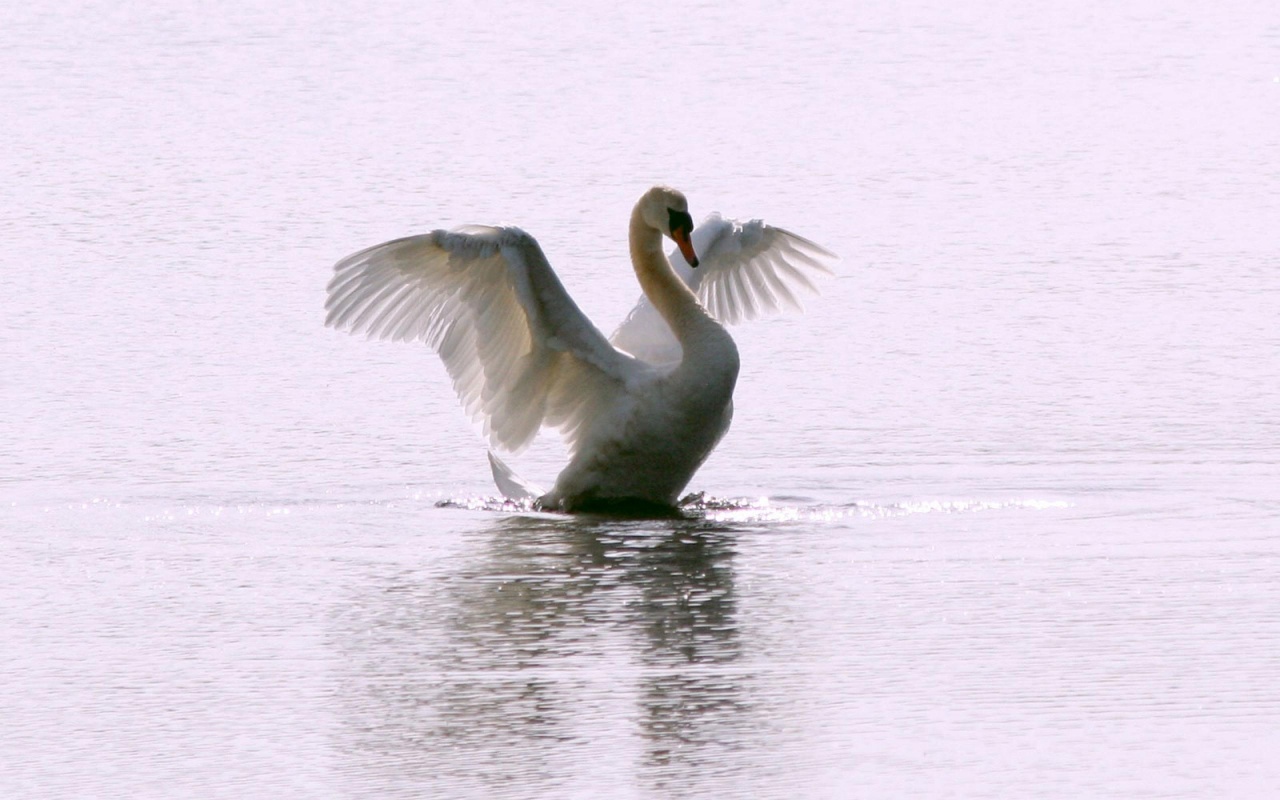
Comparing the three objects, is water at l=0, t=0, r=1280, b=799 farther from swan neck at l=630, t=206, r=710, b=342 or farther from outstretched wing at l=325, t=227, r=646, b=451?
swan neck at l=630, t=206, r=710, b=342

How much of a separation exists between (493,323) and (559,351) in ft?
0.95

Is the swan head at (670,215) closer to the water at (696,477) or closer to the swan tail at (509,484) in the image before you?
the water at (696,477)

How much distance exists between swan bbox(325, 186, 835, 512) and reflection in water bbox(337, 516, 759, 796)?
0.58 metres

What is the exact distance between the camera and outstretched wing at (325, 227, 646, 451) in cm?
907

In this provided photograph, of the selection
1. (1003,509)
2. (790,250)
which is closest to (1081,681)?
(1003,509)

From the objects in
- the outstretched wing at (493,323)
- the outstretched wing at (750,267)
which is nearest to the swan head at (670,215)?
the outstretched wing at (493,323)

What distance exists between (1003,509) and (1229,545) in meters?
0.95

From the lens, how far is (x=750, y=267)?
10711 mm

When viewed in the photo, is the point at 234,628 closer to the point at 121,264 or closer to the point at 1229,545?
the point at 1229,545

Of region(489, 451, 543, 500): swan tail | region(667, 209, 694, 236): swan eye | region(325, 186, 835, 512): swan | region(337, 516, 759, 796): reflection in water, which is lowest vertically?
region(337, 516, 759, 796): reflection in water

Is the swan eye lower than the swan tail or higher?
higher

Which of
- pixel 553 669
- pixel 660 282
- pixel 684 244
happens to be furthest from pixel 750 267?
pixel 553 669

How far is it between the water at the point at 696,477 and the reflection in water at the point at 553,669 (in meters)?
0.02

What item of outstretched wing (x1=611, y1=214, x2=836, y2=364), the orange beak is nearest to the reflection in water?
the orange beak
